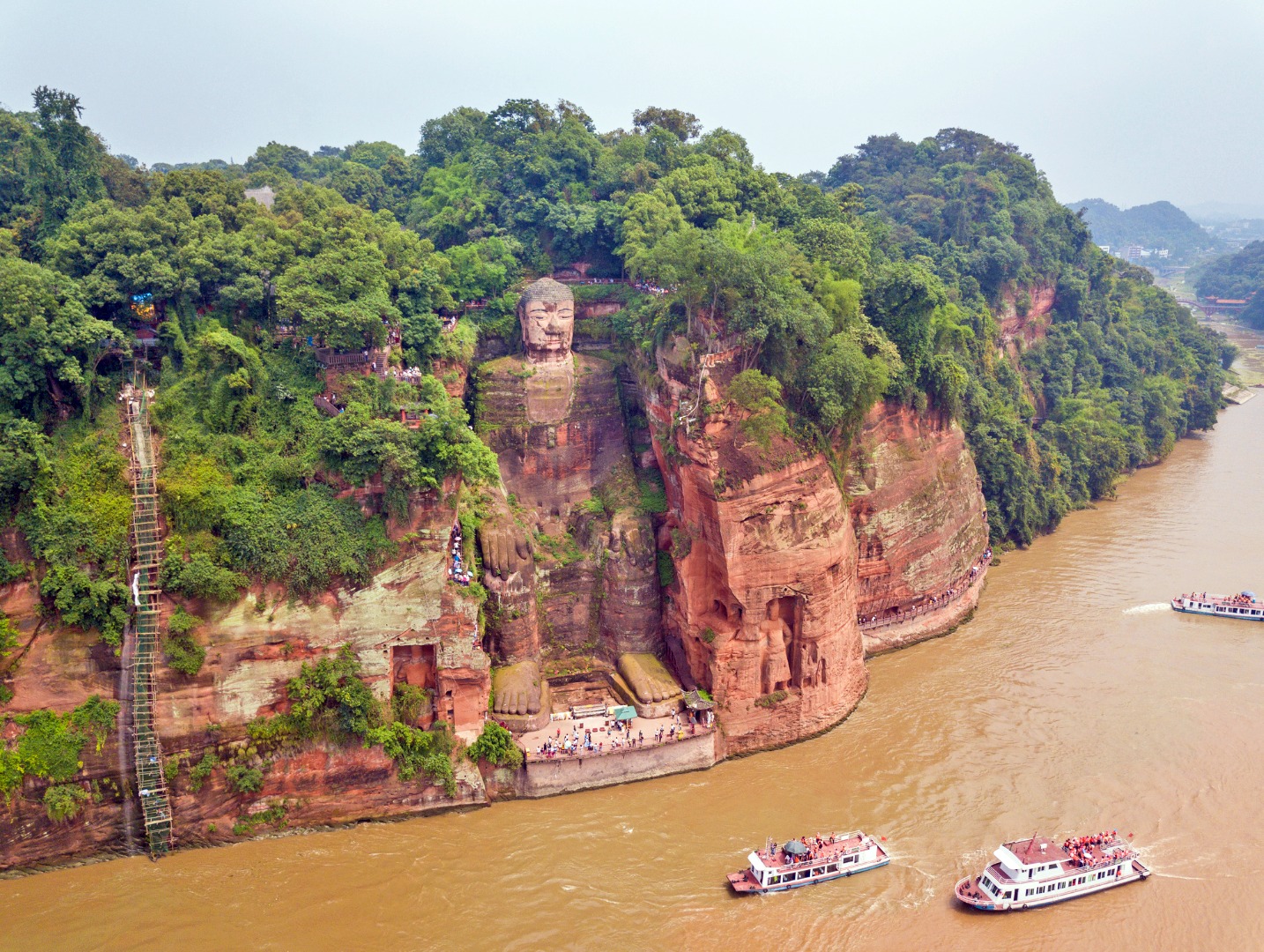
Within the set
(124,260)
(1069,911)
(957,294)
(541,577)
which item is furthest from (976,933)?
(957,294)

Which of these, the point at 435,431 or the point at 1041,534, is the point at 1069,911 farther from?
the point at 1041,534

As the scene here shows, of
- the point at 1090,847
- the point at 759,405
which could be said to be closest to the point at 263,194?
the point at 759,405

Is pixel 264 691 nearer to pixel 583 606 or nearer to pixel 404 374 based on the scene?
pixel 583 606

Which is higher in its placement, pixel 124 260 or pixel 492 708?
pixel 124 260

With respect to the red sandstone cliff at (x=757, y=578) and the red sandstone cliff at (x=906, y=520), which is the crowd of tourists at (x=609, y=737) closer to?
the red sandstone cliff at (x=757, y=578)

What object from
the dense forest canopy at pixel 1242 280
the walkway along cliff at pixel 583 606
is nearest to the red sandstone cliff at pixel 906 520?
the walkway along cliff at pixel 583 606
